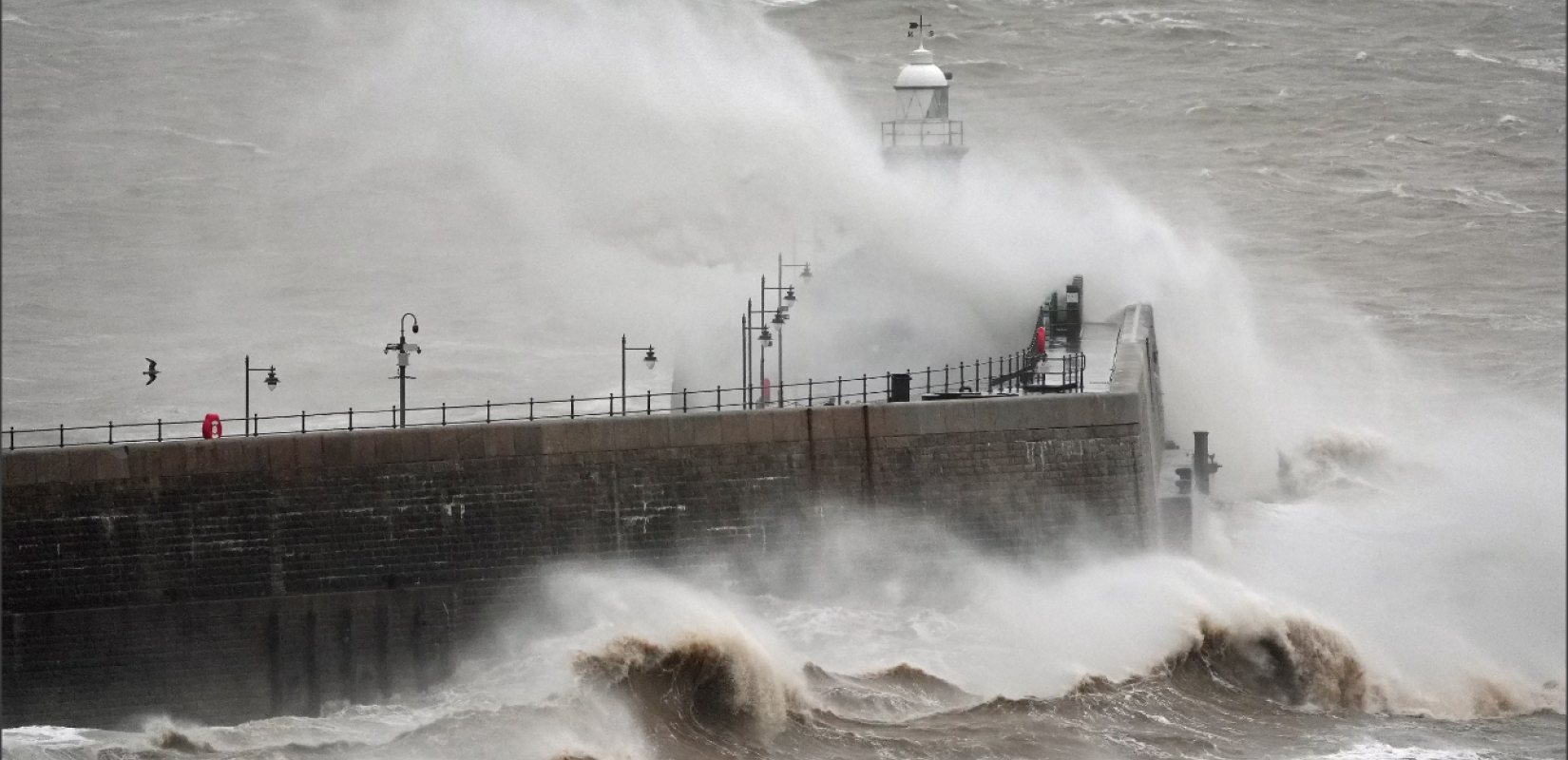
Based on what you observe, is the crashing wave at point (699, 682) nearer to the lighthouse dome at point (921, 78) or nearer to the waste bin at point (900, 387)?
the waste bin at point (900, 387)

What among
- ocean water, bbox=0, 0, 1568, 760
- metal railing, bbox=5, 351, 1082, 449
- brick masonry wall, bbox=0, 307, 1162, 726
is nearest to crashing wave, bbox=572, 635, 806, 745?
ocean water, bbox=0, 0, 1568, 760

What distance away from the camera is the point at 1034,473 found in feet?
85.7

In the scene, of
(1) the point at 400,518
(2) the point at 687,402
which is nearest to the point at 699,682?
(1) the point at 400,518

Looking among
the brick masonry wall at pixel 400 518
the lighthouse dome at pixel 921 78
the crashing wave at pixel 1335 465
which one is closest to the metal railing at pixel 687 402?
the brick masonry wall at pixel 400 518

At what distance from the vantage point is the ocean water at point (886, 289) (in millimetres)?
24500

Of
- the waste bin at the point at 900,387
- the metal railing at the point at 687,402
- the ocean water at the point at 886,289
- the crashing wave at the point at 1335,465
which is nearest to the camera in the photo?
the ocean water at the point at 886,289

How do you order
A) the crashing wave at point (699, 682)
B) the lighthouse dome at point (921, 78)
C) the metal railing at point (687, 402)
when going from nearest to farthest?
1. the crashing wave at point (699, 682)
2. the metal railing at point (687, 402)
3. the lighthouse dome at point (921, 78)

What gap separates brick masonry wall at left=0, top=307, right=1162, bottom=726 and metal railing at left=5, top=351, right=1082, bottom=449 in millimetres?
458

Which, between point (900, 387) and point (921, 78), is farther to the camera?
point (921, 78)

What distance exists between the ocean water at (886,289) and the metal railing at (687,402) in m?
1.08

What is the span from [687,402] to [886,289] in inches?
178

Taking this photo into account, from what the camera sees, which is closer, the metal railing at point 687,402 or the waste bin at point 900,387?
the metal railing at point 687,402

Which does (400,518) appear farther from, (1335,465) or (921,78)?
(1335,465)

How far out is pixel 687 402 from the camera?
32875 millimetres
